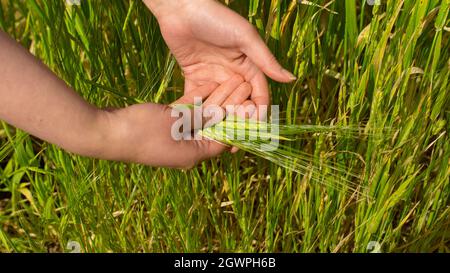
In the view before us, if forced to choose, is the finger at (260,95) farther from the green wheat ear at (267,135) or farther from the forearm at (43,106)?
the forearm at (43,106)

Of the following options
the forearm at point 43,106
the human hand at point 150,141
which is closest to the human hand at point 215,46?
the human hand at point 150,141

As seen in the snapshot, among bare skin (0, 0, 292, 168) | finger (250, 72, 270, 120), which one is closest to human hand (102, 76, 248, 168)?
bare skin (0, 0, 292, 168)

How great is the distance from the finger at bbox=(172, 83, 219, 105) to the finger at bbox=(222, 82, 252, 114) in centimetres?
5

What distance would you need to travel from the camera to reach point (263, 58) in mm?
1018

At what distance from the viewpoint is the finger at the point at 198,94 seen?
112 centimetres

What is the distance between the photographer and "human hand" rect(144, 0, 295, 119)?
1.03 m

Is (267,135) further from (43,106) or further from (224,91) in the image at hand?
(43,106)

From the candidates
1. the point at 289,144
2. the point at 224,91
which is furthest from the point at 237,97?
the point at 289,144

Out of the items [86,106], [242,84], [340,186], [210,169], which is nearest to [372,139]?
[340,186]

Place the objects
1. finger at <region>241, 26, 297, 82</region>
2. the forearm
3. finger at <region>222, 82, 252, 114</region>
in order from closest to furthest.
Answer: the forearm, finger at <region>241, 26, 297, 82</region>, finger at <region>222, 82, 252, 114</region>

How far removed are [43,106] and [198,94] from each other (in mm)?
311

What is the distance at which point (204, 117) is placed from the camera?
107 centimetres

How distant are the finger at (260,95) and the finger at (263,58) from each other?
8 cm

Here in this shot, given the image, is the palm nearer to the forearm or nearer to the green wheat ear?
the green wheat ear
